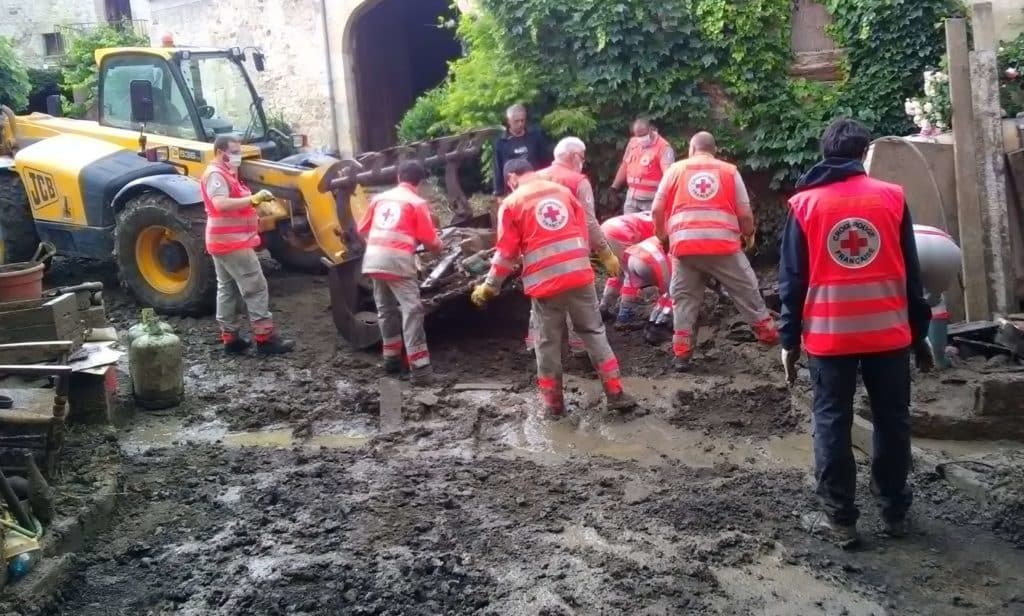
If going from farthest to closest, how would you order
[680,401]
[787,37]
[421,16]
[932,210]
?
[421,16], [787,37], [932,210], [680,401]

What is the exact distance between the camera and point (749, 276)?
7.14 meters

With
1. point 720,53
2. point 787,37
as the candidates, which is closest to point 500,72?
point 720,53

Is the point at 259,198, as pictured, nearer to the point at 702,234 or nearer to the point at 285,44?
the point at 702,234

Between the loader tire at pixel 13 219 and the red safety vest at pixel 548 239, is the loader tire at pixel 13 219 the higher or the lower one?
the higher one

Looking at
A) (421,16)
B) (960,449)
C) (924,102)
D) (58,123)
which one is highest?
(421,16)

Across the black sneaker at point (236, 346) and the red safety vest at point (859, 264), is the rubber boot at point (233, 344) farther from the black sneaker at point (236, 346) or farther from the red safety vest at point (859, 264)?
the red safety vest at point (859, 264)

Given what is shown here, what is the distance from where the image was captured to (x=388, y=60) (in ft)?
53.5

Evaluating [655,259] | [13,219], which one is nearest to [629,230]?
[655,259]

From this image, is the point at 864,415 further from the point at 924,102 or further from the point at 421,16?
the point at 421,16

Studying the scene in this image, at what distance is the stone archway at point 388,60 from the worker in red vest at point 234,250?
265 inches

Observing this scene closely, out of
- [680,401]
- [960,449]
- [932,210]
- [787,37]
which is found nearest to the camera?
[960,449]

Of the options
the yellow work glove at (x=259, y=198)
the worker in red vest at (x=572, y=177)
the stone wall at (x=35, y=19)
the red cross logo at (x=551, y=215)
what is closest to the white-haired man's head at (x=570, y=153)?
the worker in red vest at (x=572, y=177)

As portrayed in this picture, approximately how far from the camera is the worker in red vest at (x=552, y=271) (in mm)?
6121

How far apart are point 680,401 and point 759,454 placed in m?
1.00
